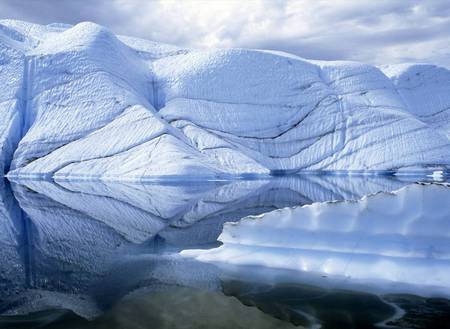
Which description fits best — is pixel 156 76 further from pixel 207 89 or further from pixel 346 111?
pixel 346 111

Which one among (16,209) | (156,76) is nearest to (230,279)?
(16,209)

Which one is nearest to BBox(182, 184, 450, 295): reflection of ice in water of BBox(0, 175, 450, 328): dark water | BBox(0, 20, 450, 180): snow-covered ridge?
BBox(0, 175, 450, 328): dark water

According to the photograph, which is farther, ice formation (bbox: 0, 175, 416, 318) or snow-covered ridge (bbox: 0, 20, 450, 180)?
snow-covered ridge (bbox: 0, 20, 450, 180)

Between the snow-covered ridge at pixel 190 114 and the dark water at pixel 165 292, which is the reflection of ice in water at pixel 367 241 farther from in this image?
the snow-covered ridge at pixel 190 114

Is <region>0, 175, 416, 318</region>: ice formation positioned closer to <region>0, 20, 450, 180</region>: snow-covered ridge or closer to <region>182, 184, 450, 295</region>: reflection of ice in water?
<region>182, 184, 450, 295</region>: reflection of ice in water

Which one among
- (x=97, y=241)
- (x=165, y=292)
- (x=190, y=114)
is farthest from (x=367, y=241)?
(x=190, y=114)

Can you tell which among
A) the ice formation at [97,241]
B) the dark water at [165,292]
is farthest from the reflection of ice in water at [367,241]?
the ice formation at [97,241]

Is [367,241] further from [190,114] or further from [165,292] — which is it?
[190,114]
